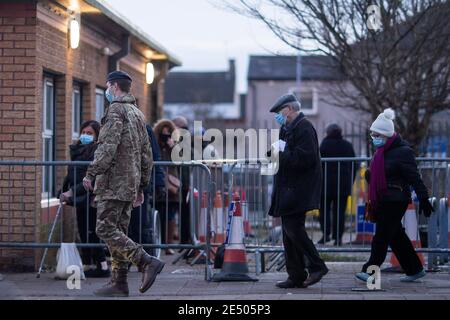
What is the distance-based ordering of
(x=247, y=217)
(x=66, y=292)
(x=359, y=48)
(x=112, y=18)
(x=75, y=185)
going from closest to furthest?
(x=66, y=292), (x=75, y=185), (x=247, y=217), (x=112, y=18), (x=359, y=48)

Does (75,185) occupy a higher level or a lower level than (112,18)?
lower

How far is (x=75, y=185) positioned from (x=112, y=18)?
393 cm

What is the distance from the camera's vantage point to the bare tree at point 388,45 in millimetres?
15195

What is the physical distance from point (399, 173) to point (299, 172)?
1042 mm

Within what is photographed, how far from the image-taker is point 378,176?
1003 centimetres

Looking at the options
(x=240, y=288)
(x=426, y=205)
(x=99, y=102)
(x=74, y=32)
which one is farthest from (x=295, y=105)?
(x=99, y=102)

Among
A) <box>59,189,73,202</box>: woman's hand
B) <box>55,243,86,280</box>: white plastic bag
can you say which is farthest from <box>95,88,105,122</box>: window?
<box>55,243,86,280</box>: white plastic bag

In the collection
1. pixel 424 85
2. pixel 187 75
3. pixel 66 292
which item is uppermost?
pixel 187 75

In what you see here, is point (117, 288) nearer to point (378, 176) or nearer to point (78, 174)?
point (78, 174)

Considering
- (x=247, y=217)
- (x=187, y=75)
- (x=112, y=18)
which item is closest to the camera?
(x=247, y=217)

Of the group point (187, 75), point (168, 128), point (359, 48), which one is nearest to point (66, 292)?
point (168, 128)

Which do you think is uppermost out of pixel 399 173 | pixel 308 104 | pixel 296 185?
pixel 308 104

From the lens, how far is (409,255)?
10.4 meters
